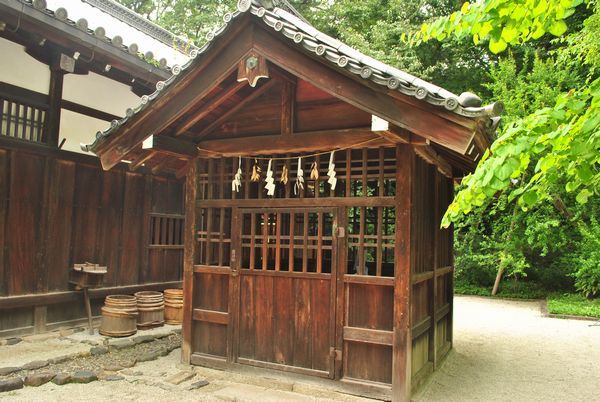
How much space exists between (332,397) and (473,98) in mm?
3942

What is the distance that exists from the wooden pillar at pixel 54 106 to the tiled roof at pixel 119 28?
1.06 meters

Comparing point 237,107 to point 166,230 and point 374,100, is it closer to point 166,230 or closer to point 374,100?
point 374,100

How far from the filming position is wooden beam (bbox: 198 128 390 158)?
5.89 meters

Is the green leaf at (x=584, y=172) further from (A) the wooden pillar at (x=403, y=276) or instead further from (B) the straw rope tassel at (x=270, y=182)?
(B) the straw rope tassel at (x=270, y=182)

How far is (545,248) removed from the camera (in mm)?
16172

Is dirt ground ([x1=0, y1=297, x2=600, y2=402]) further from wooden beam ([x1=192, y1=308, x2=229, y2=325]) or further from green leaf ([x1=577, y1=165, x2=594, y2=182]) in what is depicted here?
green leaf ([x1=577, y1=165, x2=594, y2=182])

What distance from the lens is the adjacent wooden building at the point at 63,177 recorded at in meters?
7.66

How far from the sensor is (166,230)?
35.1 feet

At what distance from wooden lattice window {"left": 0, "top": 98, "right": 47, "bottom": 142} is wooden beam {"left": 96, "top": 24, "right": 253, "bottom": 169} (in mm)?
2366

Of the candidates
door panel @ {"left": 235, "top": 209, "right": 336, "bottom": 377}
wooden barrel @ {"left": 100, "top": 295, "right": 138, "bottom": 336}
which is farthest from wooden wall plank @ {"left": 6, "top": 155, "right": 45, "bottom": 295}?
door panel @ {"left": 235, "top": 209, "right": 336, "bottom": 377}

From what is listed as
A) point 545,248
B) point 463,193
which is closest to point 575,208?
point 545,248

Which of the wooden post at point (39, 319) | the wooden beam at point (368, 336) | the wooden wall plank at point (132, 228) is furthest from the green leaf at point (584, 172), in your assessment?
the wooden wall plank at point (132, 228)

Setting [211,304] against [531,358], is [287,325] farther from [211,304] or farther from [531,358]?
[531,358]

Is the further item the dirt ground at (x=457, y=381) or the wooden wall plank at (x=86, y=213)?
the wooden wall plank at (x=86, y=213)
